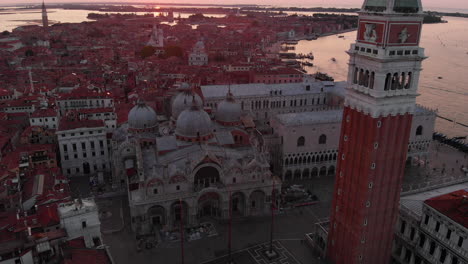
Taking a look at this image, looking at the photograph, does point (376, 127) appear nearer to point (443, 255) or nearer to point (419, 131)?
point (443, 255)

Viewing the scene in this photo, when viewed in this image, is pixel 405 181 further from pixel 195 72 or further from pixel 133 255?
pixel 195 72

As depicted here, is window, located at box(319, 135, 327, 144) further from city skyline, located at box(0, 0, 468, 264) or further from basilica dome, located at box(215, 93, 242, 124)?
basilica dome, located at box(215, 93, 242, 124)

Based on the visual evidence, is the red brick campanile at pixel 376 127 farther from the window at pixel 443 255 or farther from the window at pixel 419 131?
the window at pixel 419 131

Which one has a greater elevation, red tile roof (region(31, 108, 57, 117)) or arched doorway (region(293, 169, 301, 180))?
red tile roof (region(31, 108, 57, 117))

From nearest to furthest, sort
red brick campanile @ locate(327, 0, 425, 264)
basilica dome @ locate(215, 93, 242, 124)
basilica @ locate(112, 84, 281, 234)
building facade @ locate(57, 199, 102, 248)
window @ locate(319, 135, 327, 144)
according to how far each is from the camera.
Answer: red brick campanile @ locate(327, 0, 425, 264) < building facade @ locate(57, 199, 102, 248) < basilica @ locate(112, 84, 281, 234) < basilica dome @ locate(215, 93, 242, 124) < window @ locate(319, 135, 327, 144)

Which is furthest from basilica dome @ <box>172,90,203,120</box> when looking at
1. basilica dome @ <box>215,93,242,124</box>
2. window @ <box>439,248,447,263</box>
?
window @ <box>439,248,447,263</box>

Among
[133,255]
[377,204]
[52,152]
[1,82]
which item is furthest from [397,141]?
[1,82]

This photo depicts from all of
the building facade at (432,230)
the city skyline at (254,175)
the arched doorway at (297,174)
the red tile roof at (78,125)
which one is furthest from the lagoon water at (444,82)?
the red tile roof at (78,125)
